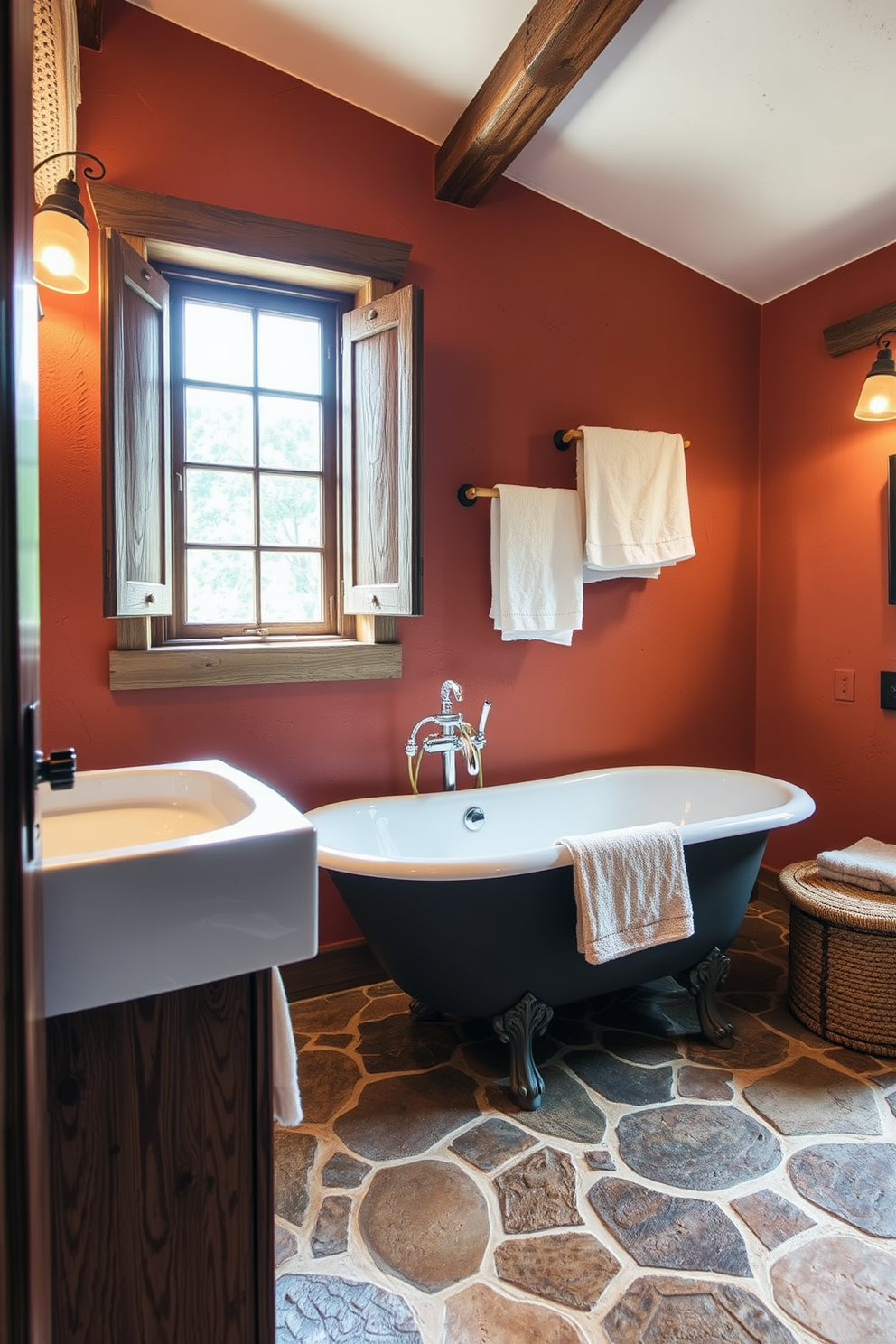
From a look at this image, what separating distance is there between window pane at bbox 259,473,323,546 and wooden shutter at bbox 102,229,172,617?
0.31 meters

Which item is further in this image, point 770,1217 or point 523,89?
point 523,89

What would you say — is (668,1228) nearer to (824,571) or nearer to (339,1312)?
(339,1312)

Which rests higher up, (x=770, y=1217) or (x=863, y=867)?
(x=863, y=867)

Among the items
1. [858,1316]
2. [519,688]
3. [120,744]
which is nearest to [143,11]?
[120,744]

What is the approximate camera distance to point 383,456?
7.16ft

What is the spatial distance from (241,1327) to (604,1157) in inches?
35.8

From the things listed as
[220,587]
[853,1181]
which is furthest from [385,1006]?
[220,587]

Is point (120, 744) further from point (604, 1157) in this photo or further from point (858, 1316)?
point (858, 1316)

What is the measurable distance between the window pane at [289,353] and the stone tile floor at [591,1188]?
1.97 meters

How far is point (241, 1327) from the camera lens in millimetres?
954

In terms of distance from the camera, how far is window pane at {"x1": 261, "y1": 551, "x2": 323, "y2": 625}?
2357 mm

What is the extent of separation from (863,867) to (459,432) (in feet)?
6.00

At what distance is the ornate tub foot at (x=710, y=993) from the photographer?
80.3 inches

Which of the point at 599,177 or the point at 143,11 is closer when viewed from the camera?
the point at 143,11
